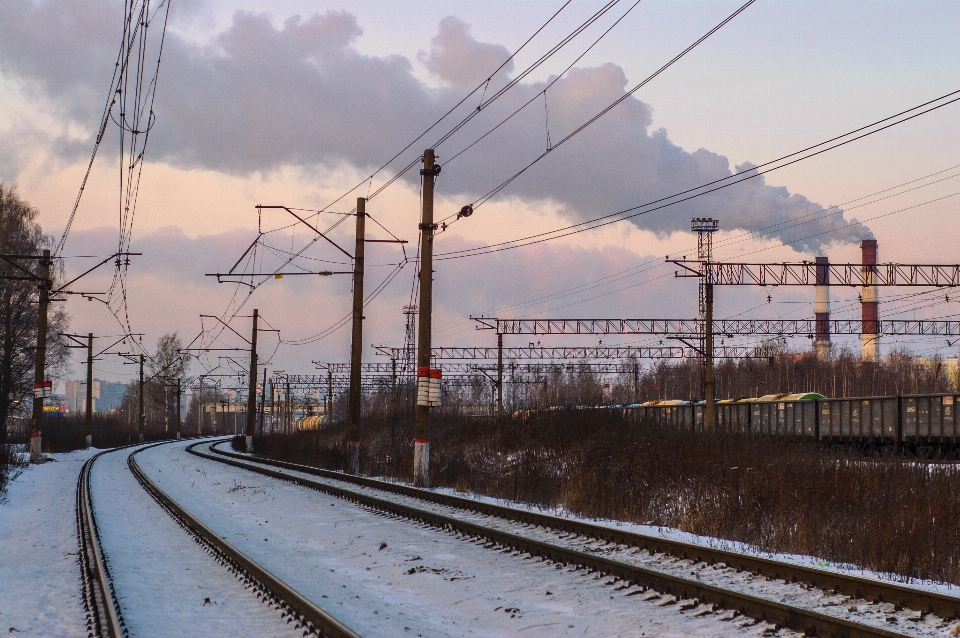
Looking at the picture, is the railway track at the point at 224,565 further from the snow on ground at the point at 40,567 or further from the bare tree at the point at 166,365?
the bare tree at the point at 166,365

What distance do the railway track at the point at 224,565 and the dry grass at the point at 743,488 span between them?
6.76m

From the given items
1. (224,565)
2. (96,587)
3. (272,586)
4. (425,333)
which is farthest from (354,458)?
(272,586)

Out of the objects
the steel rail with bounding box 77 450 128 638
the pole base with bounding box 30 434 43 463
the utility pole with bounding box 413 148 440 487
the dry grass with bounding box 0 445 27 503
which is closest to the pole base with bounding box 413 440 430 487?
the utility pole with bounding box 413 148 440 487

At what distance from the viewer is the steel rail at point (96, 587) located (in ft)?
26.9

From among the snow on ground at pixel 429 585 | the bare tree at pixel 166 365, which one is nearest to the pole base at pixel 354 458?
the snow on ground at pixel 429 585

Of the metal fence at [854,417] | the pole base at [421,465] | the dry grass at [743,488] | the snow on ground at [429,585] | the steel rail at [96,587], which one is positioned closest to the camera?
the steel rail at [96,587]

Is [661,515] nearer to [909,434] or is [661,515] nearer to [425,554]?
[425,554]

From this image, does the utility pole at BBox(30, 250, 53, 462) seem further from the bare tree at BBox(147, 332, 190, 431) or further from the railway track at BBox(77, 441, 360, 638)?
the bare tree at BBox(147, 332, 190, 431)

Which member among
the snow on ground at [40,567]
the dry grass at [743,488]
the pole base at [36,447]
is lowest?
the pole base at [36,447]

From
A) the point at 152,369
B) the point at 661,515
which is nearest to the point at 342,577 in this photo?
the point at 661,515

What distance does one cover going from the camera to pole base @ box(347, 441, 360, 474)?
29547 mm

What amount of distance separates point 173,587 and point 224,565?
1449 mm

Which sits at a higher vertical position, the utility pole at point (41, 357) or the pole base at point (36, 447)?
the utility pole at point (41, 357)

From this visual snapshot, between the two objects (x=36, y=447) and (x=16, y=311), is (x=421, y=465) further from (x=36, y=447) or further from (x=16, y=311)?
(x=16, y=311)
